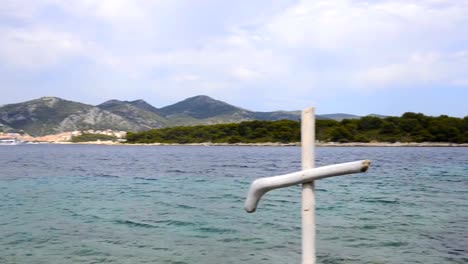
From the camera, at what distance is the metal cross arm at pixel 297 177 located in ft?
17.3

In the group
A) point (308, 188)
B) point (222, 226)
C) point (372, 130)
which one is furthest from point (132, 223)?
point (372, 130)

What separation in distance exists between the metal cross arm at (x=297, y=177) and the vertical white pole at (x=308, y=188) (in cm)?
17

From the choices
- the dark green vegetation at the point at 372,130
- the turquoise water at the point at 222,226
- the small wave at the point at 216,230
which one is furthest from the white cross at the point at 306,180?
the dark green vegetation at the point at 372,130

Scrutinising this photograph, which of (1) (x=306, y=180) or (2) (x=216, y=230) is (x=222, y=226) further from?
(1) (x=306, y=180)

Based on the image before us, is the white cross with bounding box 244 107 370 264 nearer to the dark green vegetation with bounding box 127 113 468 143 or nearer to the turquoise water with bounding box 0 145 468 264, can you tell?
the turquoise water with bounding box 0 145 468 264

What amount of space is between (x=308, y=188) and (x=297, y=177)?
30 cm

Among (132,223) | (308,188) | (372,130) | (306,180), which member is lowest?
(132,223)

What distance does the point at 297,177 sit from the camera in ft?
18.8

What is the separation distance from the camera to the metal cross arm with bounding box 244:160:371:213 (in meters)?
5.26

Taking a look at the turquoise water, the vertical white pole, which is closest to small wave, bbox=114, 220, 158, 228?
the turquoise water

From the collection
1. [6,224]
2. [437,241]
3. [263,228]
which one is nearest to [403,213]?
[437,241]

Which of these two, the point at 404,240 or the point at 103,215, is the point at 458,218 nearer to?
the point at 404,240

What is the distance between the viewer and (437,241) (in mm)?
15992

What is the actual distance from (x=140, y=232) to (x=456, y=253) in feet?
35.9
